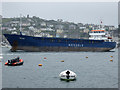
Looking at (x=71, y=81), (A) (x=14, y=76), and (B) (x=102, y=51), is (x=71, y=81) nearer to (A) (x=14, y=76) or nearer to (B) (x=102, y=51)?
(A) (x=14, y=76)

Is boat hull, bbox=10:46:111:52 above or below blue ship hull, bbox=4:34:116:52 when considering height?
below

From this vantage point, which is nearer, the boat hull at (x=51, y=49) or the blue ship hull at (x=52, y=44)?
the blue ship hull at (x=52, y=44)

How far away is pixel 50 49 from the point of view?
295ft

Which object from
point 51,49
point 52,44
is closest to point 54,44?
point 52,44

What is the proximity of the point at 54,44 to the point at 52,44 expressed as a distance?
748 millimetres

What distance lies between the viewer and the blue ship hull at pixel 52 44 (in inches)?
3327

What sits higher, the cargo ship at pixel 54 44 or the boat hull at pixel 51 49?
the cargo ship at pixel 54 44

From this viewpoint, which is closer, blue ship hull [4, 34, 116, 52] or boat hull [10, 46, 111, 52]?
blue ship hull [4, 34, 116, 52]

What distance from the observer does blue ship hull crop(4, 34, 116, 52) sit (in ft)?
277

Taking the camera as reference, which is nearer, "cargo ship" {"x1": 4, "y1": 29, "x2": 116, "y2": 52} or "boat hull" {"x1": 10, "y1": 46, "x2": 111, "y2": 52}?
"cargo ship" {"x1": 4, "y1": 29, "x2": 116, "y2": 52}

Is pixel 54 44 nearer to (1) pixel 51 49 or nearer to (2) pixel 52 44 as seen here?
(2) pixel 52 44

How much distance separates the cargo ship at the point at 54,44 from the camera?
84562 millimetres

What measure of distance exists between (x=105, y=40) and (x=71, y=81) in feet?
232

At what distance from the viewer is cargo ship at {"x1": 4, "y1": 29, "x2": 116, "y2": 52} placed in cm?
8456
